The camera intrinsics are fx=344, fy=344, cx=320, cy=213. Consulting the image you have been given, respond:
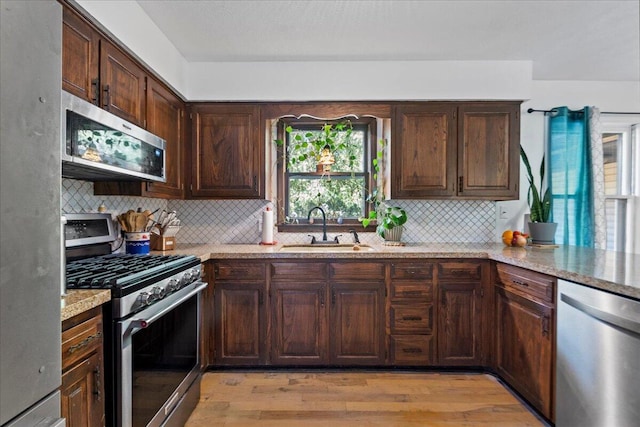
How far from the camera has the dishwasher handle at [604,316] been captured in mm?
1373

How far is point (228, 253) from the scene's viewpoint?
8.29ft

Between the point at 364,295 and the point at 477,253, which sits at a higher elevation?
the point at 477,253

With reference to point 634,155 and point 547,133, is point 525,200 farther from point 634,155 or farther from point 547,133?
point 634,155

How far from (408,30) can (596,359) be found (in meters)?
2.18

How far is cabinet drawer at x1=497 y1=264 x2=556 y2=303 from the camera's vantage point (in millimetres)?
1904

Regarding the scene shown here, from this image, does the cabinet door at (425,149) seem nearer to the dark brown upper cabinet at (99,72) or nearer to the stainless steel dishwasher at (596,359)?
the stainless steel dishwasher at (596,359)

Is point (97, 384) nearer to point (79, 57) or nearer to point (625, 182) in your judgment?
point (79, 57)

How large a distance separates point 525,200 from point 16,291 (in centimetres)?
356

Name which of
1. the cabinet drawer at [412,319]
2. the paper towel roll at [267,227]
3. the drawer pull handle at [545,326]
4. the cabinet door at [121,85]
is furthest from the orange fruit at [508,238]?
the cabinet door at [121,85]

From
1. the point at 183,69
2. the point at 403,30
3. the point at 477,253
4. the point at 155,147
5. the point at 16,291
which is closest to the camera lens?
the point at 16,291

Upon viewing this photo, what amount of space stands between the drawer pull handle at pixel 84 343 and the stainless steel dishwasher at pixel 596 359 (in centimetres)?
207

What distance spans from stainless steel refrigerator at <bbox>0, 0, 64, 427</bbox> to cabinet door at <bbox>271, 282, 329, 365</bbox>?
68.8 inches

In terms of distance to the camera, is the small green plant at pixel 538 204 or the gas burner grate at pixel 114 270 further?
the small green plant at pixel 538 204

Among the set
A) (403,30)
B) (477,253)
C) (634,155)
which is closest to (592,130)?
(634,155)
